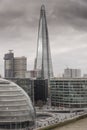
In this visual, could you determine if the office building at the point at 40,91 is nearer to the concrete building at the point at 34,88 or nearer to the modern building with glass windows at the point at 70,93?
the concrete building at the point at 34,88

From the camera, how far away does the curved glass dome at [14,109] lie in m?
103

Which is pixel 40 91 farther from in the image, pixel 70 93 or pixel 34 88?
pixel 70 93

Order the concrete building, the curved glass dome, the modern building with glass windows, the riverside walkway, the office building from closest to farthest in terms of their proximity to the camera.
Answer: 1. the curved glass dome
2. the riverside walkway
3. the modern building with glass windows
4. the concrete building
5. the office building

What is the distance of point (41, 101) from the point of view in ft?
552

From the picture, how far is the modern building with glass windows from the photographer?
161750 millimetres

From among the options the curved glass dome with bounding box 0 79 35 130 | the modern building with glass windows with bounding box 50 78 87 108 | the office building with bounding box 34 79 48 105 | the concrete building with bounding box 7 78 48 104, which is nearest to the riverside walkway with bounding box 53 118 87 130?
the curved glass dome with bounding box 0 79 35 130

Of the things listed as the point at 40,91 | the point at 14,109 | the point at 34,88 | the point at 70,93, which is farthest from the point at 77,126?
the point at 40,91

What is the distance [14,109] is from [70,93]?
60.1 m

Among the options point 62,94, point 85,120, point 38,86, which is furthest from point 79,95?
point 85,120

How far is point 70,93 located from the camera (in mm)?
162875

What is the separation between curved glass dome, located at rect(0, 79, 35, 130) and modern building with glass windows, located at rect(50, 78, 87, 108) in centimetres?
5472

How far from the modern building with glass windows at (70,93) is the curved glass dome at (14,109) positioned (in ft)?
180

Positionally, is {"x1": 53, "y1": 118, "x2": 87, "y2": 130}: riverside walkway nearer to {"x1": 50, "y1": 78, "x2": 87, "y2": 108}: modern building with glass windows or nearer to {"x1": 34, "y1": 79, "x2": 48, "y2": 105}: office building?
{"x1": 50, "y1": 78, "x2": 87, "y2": 108}: modern building with glass windows

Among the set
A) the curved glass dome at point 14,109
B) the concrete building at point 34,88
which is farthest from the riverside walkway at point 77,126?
the concrete building at point 34,88
